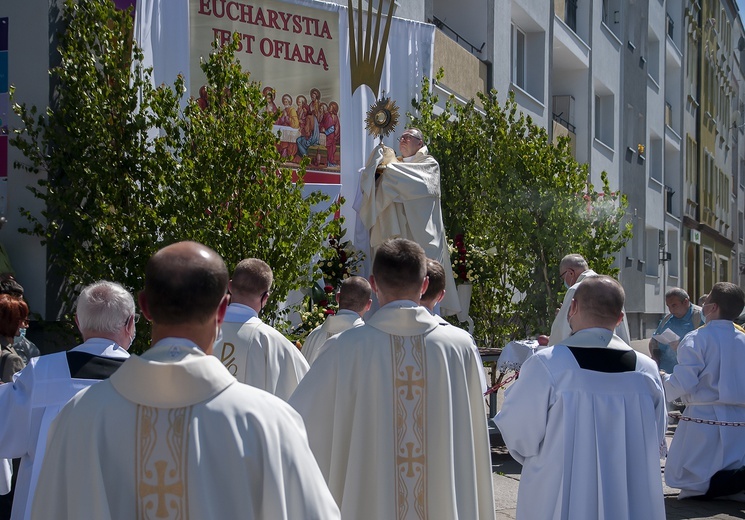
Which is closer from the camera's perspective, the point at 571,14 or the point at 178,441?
the point at 178,441

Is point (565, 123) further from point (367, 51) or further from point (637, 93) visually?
point (367, 51)

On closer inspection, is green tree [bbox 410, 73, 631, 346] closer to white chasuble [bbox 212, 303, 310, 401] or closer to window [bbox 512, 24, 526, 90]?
white chasuble [bbox 212, 303, 310, 401]

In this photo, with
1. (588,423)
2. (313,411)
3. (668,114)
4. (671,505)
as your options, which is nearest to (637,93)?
(668,114)

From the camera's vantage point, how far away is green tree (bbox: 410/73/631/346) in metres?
12.5

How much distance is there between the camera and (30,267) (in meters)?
8.99

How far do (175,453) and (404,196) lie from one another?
25.9 ft

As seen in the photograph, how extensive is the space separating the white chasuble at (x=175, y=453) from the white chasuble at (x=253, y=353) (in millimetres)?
2959

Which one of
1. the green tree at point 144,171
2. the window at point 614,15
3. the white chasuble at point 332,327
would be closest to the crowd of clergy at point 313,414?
the white chasuble at point 332,327

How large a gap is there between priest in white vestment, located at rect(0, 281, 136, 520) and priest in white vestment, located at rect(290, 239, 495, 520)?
79 centimetres

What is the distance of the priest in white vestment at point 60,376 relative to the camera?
12.5 feet

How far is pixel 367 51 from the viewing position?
41.2ft

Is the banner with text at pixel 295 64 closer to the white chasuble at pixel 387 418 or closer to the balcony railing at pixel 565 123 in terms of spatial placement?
the white chasuble at pixel 387 418

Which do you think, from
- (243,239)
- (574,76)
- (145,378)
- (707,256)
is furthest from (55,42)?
(707,256)

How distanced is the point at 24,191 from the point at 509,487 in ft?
16.4
